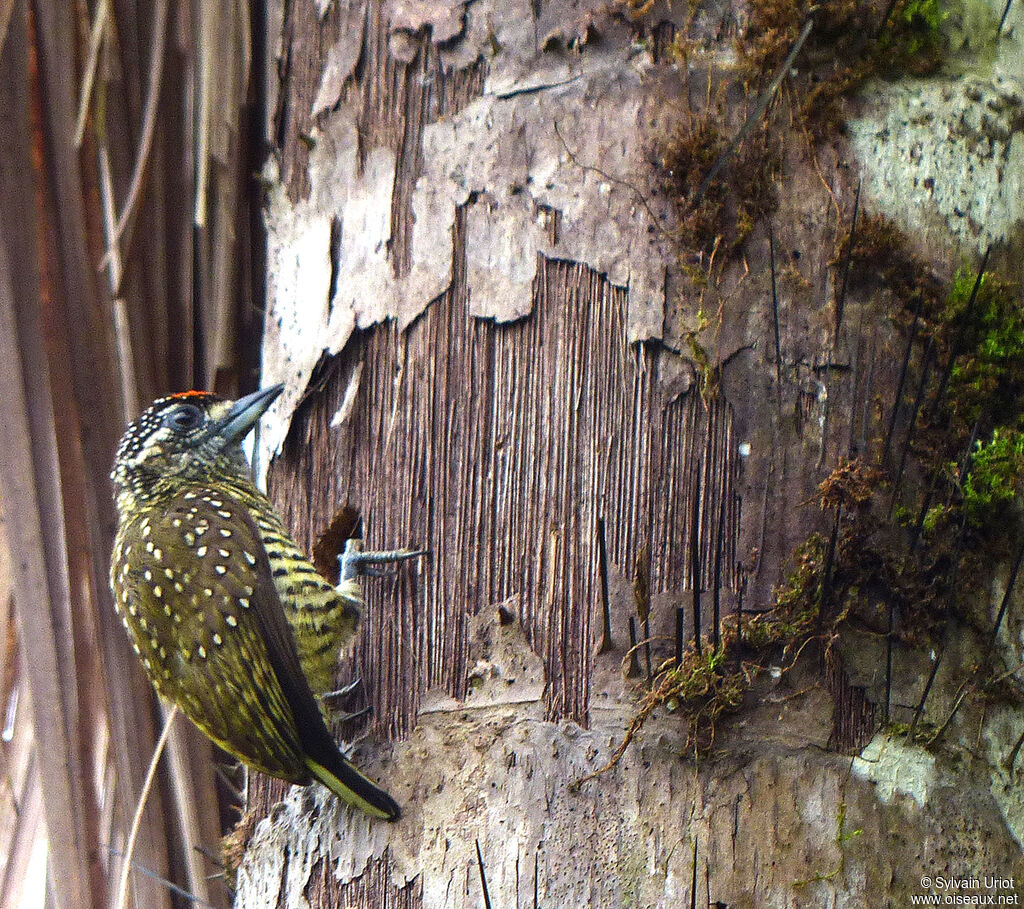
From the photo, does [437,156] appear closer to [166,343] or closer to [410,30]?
[410,30]

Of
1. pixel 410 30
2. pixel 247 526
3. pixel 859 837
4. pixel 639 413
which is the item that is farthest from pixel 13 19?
pixel 859 837

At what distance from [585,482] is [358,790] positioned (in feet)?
2.45

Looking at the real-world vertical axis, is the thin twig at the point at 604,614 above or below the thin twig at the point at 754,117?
below

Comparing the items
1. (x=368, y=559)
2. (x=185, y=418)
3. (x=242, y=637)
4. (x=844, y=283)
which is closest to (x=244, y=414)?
(x=185, y=418)

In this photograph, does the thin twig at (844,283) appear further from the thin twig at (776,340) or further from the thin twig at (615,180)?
the thin twig at (615,180)

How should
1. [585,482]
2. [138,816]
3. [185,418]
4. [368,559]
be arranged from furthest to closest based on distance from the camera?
[185,418], [138,816], [368,559], [585,482]

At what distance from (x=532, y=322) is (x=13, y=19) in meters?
1.64

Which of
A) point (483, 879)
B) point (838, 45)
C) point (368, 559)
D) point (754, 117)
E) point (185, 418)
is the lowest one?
point (483, 879)

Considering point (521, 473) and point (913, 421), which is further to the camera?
point (521, 473)

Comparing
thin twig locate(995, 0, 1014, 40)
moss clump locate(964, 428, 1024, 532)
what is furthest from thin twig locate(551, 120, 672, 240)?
thin twig locate(995, 0, 1014, 40)

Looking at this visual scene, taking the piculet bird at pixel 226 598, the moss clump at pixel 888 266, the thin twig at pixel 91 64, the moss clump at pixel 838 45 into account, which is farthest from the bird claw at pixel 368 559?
Result: the thin twig at pixel 91 64

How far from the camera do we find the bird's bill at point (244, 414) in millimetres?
2711

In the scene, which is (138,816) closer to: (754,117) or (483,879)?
(483,879)

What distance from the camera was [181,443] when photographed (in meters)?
3.19
